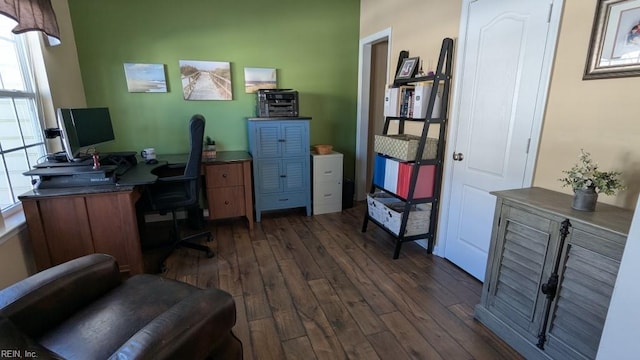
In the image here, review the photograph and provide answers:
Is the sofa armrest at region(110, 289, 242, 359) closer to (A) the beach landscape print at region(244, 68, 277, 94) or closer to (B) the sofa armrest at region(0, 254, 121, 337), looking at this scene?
(B) the sofa armrest at region(0, 254, 121, 337)

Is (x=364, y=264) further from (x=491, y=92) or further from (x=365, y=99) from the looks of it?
(x=365, y=99)

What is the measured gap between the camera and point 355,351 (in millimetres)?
1712

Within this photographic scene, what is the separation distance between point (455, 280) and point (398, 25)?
8.19ft

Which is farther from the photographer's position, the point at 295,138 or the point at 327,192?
the point at 327,192

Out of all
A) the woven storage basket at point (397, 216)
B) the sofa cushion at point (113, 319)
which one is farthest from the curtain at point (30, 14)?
the woven storage basket at point (397, 216)

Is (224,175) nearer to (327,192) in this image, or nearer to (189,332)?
(327,192)

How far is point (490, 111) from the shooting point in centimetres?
219

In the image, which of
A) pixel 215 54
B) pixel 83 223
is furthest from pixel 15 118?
pixel 215 54

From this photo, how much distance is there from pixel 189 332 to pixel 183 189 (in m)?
1.84

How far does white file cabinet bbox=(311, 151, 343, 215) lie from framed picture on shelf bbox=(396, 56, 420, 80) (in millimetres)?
1248

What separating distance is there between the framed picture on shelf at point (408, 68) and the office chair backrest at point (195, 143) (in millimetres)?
1789

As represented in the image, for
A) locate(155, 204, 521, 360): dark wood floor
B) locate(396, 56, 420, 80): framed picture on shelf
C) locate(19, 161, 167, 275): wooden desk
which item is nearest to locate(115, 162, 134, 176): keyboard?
locate(19, 161, 167, 275): wooden desk

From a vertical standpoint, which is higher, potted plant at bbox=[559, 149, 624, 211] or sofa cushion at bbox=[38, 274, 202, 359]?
potted plant at bbox=[559, 149, 624, 211]

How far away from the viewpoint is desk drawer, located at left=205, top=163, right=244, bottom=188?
10.3ft
